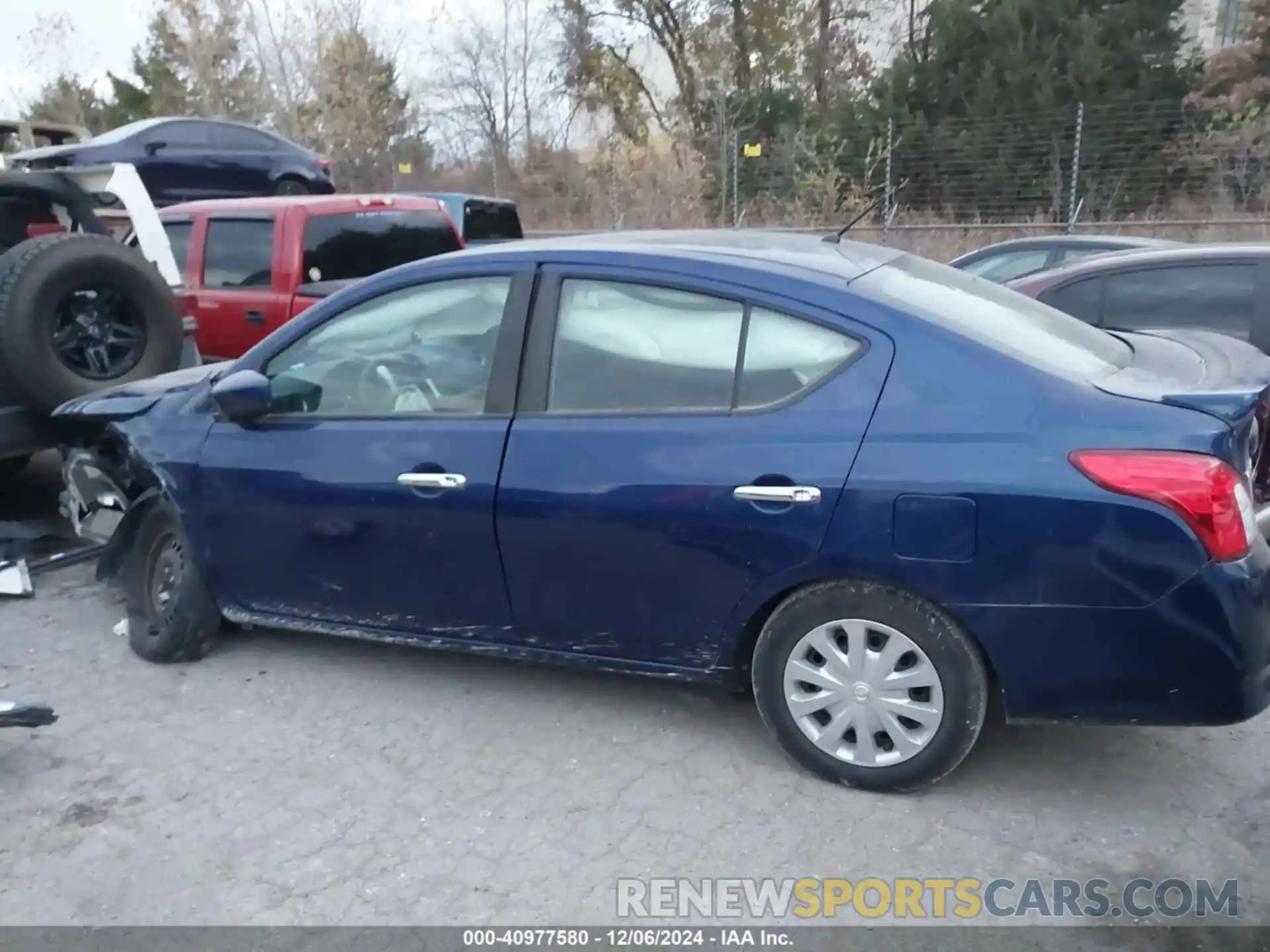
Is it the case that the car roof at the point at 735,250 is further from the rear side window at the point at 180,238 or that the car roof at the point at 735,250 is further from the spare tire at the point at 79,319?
the rear side window at the point at 180,238

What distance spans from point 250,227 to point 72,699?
4.34 metres

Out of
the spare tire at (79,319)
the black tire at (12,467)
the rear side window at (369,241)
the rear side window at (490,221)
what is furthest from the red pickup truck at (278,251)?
the rear side window at (490,221)

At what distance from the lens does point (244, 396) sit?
4105 mm

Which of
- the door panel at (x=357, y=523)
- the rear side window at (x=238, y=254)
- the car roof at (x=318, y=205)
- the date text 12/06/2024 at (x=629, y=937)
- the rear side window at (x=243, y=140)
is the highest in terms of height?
the rear side window at (x=243, y=140)

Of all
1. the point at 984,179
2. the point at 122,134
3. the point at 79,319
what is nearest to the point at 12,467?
the point at 79,319

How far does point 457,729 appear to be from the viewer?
400cm

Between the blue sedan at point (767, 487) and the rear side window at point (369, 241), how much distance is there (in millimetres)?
3343

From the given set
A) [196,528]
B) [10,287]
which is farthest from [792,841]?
[10,287]

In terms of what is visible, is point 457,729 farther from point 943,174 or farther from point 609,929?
point 943,174

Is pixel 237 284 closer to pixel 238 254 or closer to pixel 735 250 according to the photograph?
pixel 238 254

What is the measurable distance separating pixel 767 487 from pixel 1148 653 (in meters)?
1.11

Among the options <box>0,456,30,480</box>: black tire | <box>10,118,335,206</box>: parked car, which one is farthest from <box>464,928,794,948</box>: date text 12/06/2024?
<box>10,118,335,206</box>: parked car

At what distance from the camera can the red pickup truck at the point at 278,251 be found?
24.7ft

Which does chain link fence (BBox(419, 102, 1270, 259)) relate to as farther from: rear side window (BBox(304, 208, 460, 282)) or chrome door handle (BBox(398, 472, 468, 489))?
chrome door handle (BBox(398, 472, 468, 489))
